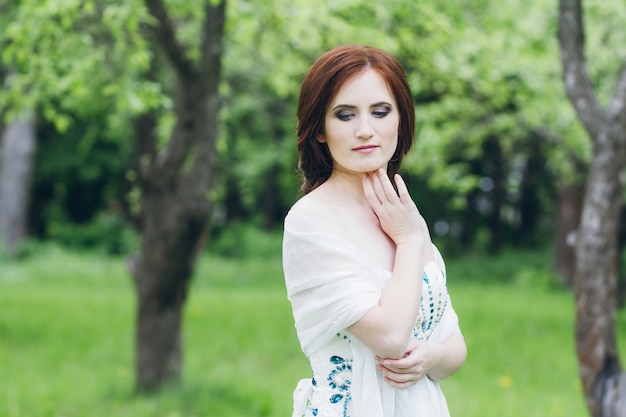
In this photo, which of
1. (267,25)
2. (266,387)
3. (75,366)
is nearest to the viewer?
(266,387)

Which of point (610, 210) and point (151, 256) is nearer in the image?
point (610, 210)

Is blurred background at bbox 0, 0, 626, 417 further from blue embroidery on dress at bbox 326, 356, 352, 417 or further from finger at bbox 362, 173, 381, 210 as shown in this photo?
blue embroidery on dress at bbox 326, 356, 352, 417

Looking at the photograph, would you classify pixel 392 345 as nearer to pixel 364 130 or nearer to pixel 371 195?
pixel 371 195

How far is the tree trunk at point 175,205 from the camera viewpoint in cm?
670

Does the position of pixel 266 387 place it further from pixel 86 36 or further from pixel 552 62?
pixel 552 62

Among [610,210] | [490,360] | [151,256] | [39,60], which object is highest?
[39,60]

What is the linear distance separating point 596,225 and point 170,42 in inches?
132

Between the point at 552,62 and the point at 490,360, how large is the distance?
3.91m

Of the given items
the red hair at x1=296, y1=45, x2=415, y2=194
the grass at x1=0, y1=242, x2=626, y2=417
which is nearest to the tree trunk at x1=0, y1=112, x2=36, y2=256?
the grass at x1=0, y1=242, x2=626, y2=417

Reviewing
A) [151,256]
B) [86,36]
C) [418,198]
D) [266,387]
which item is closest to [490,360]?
[266,387]

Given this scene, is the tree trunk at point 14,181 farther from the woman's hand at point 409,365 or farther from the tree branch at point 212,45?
the woman's hand at point 409,365

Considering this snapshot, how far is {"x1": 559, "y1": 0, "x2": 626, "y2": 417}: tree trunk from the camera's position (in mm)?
4930

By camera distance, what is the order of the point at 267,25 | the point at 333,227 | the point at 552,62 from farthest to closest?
the point at 552,62 → the point at 267,25 → the point at 333,227

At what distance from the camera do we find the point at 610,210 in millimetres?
5035
